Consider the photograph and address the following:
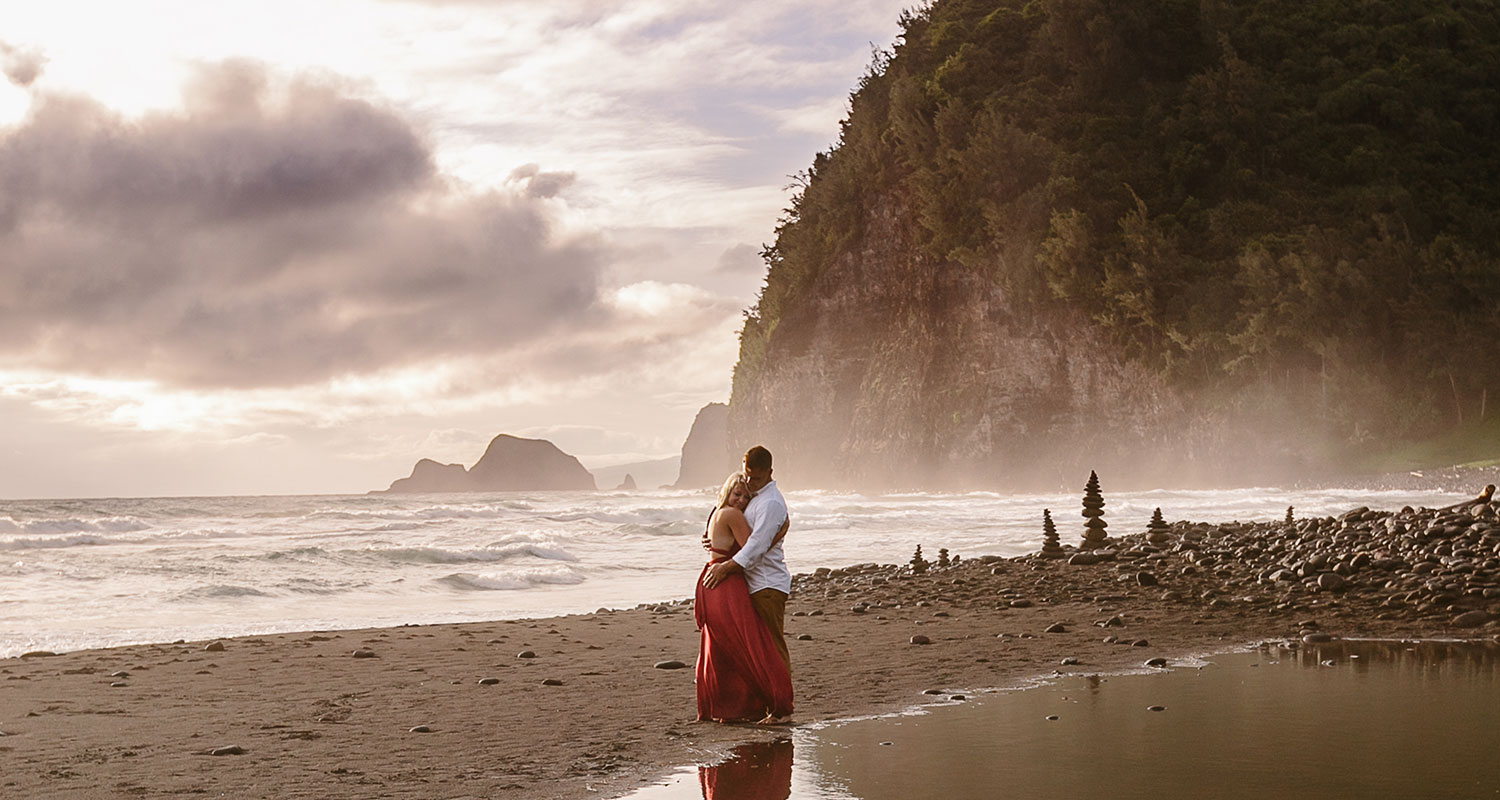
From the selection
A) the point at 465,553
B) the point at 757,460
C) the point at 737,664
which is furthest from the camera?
the point at 465,553

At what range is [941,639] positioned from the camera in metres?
10.7

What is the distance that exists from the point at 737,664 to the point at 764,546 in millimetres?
706

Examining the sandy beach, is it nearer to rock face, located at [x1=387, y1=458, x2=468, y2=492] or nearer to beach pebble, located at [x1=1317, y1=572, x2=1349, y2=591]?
beach pebble, located at [x1=1317, y1=572, x2=1349, y2=591]

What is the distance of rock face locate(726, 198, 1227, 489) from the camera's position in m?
59.0

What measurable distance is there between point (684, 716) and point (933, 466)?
6084 cm

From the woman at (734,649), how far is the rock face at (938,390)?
167 ft

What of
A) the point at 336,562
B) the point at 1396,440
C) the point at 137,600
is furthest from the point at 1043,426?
the point at 137,600

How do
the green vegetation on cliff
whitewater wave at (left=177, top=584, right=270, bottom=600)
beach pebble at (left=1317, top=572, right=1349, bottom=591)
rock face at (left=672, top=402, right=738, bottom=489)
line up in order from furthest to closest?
1. rock face at (left=672, top=402, right=738, bottom=489)
2. the green vegetation on cliff
3. whitewater wave at (left=177, top=584, right=270, bottom=600)
4. beach pebble at (left=1317, top=572, right=1349, bottom=591)

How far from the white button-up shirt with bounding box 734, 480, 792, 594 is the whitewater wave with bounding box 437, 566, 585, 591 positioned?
Answer: 37.4 feet

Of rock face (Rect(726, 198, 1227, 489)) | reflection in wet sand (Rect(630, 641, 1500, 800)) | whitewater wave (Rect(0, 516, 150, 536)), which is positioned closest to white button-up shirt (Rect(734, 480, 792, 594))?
reflection in wet sand (Rect(630, 641, 1500, 800))

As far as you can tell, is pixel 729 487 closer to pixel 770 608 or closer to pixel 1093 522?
pixel 770 608

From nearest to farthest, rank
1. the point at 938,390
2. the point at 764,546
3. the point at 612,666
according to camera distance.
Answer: the point at 764,546 < the point at 612,666 < the point at 938,390

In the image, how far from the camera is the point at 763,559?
746cm

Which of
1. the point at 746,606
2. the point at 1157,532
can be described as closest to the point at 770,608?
the point at 746,606
